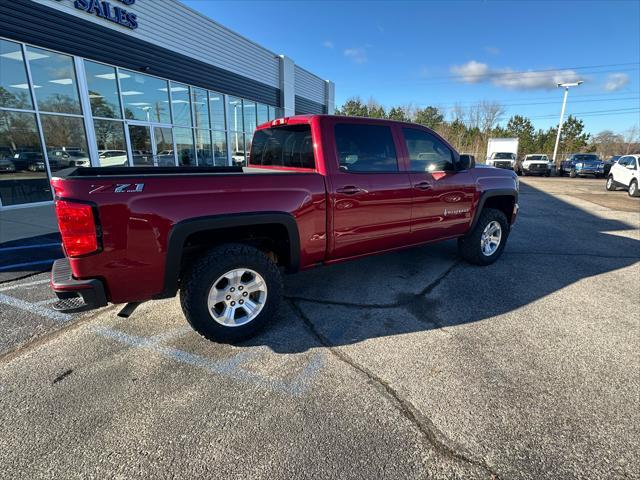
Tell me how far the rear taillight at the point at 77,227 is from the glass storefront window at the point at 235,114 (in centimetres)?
1478

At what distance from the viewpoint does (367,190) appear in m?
3.46

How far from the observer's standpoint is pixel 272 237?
10.4ft

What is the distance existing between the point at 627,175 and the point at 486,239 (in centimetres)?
1540

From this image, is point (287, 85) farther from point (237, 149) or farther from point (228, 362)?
point (228, 362)

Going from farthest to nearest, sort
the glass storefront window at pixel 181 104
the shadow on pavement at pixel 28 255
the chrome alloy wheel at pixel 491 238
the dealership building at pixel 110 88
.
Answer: the glass storefront window at pixel 181 104, the dealership building at pixel 110 88, the chrome alloy wheel at pixel 491 238, the shadow on pavement at pixel 28 255

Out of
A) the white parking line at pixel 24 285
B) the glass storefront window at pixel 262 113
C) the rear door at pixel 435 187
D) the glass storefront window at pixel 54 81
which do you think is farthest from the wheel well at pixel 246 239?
the glass storefront window at pixel 262 113

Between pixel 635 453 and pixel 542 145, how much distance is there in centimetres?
5948

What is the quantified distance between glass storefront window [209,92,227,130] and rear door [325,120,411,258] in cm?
1295

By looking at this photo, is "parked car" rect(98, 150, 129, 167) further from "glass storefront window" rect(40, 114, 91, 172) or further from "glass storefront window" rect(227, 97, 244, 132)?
"glass storefront window" rect(227, 97, 244, 132)

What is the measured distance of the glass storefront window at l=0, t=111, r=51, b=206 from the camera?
8289 millimetres

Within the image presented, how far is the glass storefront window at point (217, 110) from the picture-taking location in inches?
581

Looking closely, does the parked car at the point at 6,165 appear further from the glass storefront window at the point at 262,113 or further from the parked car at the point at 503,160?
the parked car at the point at 503,160

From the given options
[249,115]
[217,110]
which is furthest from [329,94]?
[217,110]

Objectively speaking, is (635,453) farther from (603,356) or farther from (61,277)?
(61,277)
